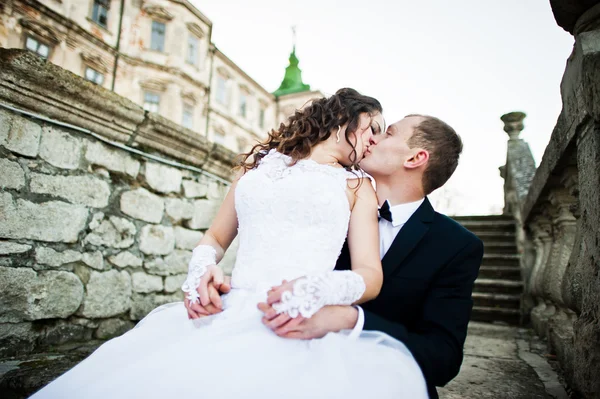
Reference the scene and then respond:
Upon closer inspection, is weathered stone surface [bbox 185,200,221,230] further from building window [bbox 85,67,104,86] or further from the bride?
building window [bbox 85,67,104,86]

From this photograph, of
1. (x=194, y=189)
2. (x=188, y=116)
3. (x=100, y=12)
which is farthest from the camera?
(x=188, y=116)

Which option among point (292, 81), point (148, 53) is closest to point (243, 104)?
point (292, 81)

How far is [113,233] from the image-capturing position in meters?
2.68

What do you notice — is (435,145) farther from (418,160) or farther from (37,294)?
(37,294)

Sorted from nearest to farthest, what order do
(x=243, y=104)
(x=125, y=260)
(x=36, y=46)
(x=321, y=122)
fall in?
1. (x=321, y=122)
2. (x=125, y=260)
3. (x=36, y=46)
4. (x=243, y=104)

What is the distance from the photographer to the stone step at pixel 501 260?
4.99 m

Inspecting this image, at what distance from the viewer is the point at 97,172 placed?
260cm

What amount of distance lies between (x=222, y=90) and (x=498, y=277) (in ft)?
75.0

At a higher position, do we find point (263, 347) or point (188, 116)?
point (188, 116)

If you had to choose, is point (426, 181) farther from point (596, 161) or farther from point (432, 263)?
point (596, 161)

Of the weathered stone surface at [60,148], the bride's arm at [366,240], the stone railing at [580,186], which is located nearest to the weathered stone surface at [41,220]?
the weathered stone surface at [60,148]

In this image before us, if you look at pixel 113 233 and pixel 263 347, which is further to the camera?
pixel 113 233

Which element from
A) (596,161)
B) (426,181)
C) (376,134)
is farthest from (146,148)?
(596,161)

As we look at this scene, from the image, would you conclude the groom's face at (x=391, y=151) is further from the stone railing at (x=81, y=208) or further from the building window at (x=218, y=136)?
the building window at (x=218, y=136)
